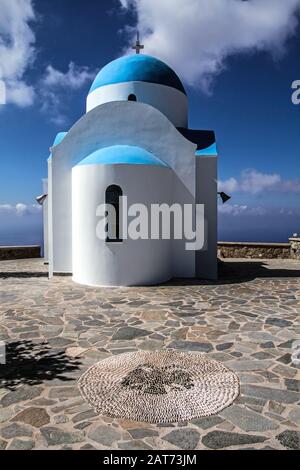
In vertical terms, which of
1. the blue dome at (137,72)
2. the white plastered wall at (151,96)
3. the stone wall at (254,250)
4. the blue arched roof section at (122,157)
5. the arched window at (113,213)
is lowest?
the stone wall at (254,250)

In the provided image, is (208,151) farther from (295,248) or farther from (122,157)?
(295,248)

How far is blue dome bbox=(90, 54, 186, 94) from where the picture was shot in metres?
13.0

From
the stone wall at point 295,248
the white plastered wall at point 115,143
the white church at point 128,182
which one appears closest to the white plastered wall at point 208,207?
the white church at point 128,182

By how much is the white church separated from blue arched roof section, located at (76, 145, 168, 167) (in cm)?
3

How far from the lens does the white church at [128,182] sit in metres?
10.2

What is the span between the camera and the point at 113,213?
10312 mm

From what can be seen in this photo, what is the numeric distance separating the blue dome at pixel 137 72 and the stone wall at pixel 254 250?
29.0 feet

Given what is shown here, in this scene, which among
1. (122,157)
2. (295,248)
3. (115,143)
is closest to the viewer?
(122,157)

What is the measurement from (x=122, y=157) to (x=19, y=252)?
1044 centimetres

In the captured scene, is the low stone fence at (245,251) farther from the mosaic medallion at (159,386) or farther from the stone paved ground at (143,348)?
the mosaic medallion at (159,386)

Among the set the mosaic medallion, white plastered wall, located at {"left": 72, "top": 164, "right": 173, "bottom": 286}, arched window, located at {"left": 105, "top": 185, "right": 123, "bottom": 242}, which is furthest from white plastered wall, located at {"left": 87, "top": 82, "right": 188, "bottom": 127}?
the mosaic medallion

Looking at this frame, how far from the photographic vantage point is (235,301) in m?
8.46

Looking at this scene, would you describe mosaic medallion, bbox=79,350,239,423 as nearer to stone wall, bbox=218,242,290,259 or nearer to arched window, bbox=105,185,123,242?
arched window, bbox=105,185,123,242

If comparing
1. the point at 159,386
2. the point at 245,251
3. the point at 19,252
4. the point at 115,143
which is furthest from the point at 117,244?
the point at 245,251
